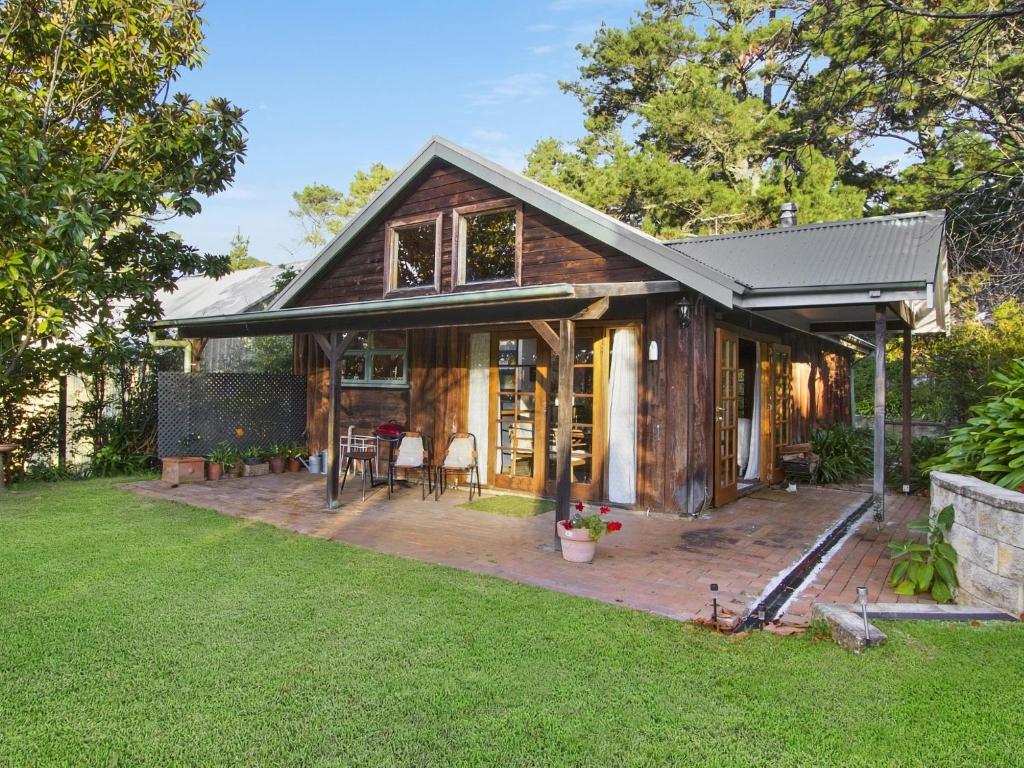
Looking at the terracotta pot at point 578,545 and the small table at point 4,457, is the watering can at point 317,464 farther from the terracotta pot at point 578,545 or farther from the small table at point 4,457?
the terracotta pot at point 578,545

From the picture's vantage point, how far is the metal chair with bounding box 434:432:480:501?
777 cm

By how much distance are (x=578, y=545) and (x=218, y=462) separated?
6231mm

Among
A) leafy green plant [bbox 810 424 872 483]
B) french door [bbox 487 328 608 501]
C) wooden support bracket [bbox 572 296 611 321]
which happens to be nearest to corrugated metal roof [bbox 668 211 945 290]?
french door [bbox 487 328 608 501]

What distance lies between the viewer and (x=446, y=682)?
297 cm

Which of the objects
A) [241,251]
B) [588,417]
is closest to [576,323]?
[588,417]

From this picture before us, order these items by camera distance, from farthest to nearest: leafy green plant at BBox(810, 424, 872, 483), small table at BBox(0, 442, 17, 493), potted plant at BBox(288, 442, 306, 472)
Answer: potted plant at BBox(288, 442, 306, 472), leafy green plant at BBox(810, 424, 872, 483), small table at BBox(0, 442, 17, 493)

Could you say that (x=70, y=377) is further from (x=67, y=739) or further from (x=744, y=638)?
(x=744, y=638)

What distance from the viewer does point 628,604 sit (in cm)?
410

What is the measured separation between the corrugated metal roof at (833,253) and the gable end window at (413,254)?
11.4 feet

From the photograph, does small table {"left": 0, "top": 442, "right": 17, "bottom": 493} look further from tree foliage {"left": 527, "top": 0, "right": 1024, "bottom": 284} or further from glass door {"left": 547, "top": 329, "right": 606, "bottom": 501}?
tree foliage {"left": 527, "top": 0, "right": 1024, "bottom": 284}

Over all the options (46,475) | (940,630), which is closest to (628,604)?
(940,630)

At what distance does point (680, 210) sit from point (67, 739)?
56.6 ft

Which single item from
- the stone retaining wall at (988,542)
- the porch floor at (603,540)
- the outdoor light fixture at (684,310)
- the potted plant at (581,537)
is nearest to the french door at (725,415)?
the porch floor at (603,540)

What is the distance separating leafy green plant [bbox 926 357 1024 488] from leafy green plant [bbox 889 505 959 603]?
42 centimetres
